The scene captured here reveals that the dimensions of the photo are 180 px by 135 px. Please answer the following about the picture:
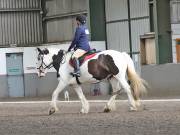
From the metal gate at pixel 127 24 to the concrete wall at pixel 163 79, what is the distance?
1037 millimetres

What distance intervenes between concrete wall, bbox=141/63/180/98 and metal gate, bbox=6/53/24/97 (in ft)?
27.2

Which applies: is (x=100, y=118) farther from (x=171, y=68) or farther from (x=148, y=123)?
(x=171, y=68)

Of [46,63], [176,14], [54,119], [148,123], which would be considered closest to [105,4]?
[176,14]

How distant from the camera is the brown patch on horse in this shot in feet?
57.8

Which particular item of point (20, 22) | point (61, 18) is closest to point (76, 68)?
point (61, 18)

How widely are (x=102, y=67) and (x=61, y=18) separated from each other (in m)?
19.6

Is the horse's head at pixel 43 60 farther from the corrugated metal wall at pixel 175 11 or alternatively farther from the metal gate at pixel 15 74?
the metal gate at pixel 15 74

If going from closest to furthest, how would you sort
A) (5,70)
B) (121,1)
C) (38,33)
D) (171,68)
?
(171,68) → (121,1) → (5,70) → (38,33)

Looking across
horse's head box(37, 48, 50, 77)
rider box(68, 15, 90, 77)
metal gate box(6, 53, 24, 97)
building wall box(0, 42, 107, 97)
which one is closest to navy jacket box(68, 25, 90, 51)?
rider box(68, 15, 90, 77)

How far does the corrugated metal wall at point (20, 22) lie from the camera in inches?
1487

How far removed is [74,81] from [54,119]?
1.85 m

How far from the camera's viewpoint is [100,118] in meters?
16.2

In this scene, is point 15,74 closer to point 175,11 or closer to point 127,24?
point 127,24

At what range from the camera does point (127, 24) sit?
33.2 metres
